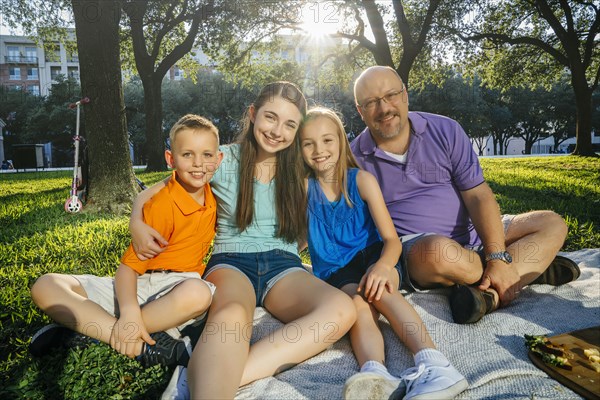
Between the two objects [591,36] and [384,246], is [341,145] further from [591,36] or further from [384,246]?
[591,36]

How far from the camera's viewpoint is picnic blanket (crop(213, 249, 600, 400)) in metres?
1.91

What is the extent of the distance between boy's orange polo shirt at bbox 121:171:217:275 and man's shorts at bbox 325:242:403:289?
2.64 feet

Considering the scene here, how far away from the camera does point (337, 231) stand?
2.79m

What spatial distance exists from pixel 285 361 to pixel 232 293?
1.40 feet

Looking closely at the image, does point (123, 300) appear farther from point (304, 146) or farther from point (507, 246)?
point (507, 246)

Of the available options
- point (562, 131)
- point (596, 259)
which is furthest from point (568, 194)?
point (562, 131)

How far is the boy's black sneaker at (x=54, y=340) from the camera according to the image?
2.16 meters

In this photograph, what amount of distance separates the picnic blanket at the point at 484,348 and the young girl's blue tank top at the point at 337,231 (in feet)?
1.48

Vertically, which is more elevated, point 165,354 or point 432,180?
point 432,180

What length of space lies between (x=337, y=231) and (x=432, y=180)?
0.82 m

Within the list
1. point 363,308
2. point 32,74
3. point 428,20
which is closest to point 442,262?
point 363,308

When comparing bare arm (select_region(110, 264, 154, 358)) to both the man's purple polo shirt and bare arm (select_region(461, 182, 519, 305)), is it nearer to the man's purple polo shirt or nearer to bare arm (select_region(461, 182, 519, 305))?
the man's purple polo shirt

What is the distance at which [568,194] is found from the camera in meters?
6.63

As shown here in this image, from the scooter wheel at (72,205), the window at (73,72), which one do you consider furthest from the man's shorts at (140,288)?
the window at (73,72)
